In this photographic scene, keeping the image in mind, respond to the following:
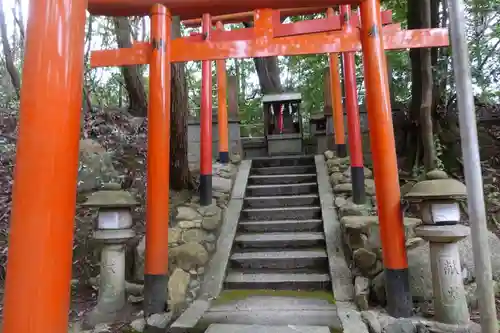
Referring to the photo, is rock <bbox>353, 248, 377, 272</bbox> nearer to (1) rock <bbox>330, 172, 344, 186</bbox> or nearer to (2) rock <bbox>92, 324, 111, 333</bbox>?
(1) rock <bbox>330, 172, 344, 186</bbox>

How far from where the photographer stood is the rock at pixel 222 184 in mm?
6156

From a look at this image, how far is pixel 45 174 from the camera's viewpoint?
1751 millimetres

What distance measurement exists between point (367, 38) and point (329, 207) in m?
2.74

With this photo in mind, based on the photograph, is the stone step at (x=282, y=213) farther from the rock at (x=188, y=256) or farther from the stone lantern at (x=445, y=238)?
the stone lantern at (x=445, y=238)

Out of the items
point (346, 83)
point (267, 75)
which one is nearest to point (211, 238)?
point (346, 83)

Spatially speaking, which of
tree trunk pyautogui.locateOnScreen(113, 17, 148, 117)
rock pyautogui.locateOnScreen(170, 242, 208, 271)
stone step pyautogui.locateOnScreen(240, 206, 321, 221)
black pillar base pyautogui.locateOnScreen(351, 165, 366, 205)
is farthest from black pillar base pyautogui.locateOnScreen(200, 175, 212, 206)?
tree trunk pyautogui.locateOnScreen(113, 17, 148, 117)

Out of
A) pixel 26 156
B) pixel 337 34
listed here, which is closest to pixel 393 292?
pixel 337 34

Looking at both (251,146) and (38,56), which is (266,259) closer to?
(38,56)

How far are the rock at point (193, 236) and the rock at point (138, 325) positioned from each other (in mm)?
1288

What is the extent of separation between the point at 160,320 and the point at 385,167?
2534mm

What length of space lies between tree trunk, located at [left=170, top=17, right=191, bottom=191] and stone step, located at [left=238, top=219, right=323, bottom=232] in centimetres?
134

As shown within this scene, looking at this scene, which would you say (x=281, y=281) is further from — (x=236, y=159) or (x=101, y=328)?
(x=236, y=159)

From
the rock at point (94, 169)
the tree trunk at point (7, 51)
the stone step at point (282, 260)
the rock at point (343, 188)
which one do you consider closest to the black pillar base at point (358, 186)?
the rock at point (343, 188)

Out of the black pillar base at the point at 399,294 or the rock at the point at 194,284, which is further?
the rock at the point at 194,284
